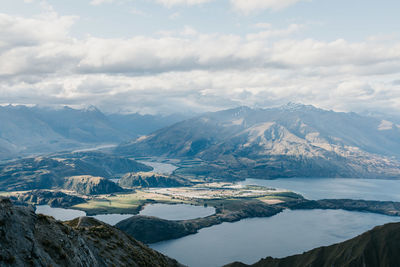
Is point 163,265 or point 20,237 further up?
point 20,237

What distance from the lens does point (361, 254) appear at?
155125mm

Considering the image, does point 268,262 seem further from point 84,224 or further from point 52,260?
point 52,260

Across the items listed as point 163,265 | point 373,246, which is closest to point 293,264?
point 373,246

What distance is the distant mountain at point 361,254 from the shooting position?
502 feet

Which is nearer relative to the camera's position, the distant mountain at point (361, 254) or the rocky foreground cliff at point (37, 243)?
the rocky foreground cliff at point (37, 243)

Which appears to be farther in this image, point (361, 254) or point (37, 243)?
point (361, 254)

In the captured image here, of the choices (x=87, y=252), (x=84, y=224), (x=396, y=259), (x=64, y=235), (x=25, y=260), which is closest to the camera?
(x=25, y=260)

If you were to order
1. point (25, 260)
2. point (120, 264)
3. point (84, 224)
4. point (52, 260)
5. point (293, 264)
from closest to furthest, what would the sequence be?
1. point (25, 260)
2. point (52, 260)
3. point (120, 264)
4. point (84, 224)
5. point (293, 264)

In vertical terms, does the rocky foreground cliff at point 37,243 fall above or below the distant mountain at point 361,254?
above

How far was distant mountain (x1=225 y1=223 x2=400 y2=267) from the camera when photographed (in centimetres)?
15312

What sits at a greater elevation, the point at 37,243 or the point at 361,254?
the point at 37,243

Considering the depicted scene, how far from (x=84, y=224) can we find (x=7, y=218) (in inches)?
2019

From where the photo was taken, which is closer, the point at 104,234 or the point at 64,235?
the point at 64,235

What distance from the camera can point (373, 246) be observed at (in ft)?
525
